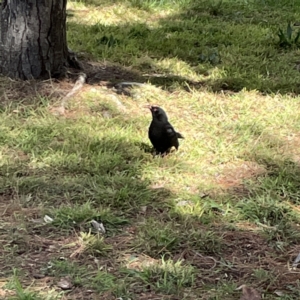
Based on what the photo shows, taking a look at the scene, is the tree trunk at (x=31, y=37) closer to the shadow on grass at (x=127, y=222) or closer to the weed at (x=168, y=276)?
the shadow on grass at (x=127, y=222)

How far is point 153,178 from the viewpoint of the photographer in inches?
167

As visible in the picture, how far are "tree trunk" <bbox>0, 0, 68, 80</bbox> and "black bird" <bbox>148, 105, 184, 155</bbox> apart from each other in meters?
1.44

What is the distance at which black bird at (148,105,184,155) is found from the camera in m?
4.46

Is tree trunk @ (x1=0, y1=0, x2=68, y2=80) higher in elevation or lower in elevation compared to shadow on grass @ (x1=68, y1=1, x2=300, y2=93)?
higher

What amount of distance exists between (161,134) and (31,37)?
1.72 m

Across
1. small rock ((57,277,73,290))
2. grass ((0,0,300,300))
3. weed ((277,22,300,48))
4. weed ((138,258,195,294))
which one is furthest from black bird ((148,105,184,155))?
weed ((277,22,300,48))

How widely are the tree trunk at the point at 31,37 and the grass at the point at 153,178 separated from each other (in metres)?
0.17

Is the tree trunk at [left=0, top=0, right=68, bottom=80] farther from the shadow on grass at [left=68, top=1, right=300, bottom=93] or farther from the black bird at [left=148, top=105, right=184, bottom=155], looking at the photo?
the black bird at [left=148, top=105, right=184, bottom=155]

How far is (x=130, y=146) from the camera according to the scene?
4695mm

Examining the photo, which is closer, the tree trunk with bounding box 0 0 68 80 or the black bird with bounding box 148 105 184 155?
the black bird with bounding box 148 105 184 155

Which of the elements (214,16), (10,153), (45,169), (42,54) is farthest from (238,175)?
(214,16)

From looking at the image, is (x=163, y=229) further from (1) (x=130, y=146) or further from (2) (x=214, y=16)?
(2) (x=214, y=16)

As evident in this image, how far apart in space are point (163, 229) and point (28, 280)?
832 millimetres

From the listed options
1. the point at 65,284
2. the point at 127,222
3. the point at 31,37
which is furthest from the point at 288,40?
the point at 65,284
